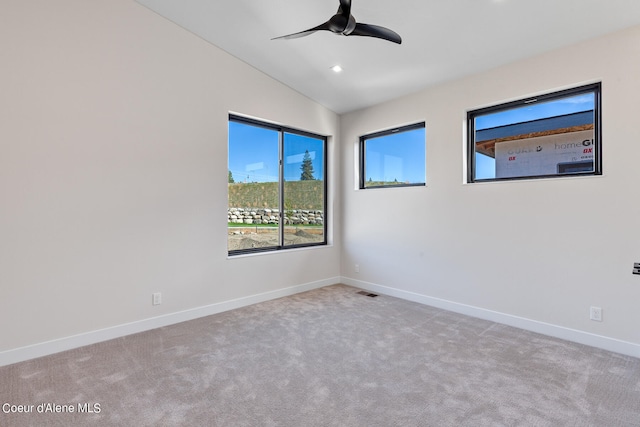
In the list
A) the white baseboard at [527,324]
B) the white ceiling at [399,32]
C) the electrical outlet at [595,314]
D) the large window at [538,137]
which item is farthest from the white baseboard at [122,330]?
the electrical outlet at [595,314]

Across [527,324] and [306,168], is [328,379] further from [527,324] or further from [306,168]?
[306,168]

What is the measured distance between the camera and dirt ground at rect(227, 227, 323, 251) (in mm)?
4043

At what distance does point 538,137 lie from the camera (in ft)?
10.6

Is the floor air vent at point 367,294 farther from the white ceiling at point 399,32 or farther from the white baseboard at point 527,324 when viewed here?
the white ceiling at point 399,32

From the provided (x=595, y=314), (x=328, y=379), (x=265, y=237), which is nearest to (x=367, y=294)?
(x=265, y=237)

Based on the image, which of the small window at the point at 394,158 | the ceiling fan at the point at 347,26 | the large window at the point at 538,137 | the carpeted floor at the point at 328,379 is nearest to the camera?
the carpeted floor at the point at 328,379

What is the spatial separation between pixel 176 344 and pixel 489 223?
3.32m

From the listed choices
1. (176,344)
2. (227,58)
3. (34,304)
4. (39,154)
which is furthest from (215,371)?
(227,58)

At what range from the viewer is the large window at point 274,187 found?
4.07 meters

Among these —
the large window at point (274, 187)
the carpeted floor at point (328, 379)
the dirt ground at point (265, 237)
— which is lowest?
the carpeted floor at point (328, 379)

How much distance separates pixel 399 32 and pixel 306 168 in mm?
2331

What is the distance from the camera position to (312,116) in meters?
4.74

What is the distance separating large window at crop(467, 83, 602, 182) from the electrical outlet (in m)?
1.19

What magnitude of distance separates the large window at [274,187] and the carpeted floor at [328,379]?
135 centimetres
